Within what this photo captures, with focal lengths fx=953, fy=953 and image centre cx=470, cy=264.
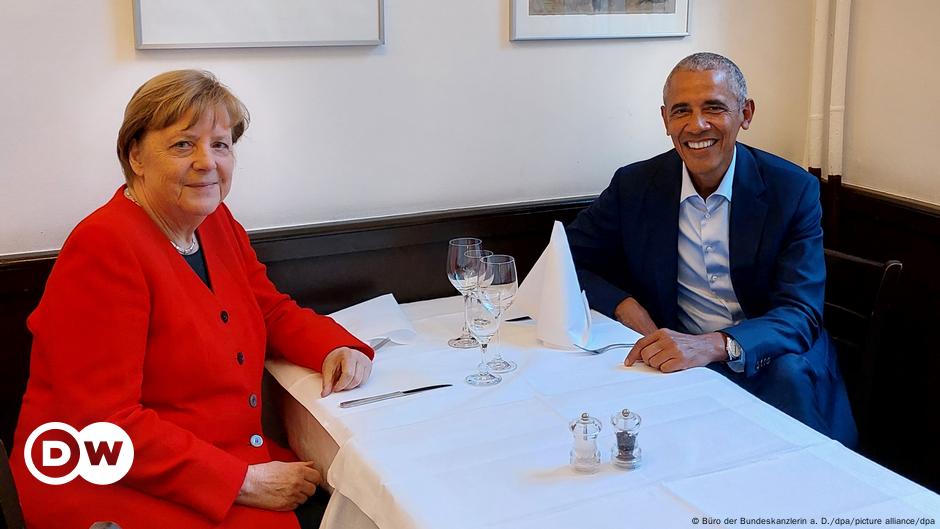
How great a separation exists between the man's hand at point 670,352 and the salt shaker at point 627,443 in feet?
1.49

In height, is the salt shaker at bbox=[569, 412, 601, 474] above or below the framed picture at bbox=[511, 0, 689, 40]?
below

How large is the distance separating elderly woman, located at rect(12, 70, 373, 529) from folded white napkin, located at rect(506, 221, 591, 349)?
1.38 feet

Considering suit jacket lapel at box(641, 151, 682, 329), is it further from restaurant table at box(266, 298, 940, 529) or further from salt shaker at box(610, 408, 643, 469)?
salt shaker at box(610, 408, 643, 469)

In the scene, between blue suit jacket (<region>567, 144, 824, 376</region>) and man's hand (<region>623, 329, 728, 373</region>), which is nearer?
man's hand (<region>623, 329, 728, 373</region>)

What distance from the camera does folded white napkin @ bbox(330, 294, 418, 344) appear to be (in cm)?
222

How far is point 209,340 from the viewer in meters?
1.89

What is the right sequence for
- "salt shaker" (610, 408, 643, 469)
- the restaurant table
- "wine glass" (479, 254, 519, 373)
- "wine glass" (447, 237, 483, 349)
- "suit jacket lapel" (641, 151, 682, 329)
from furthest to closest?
"suit jacket lapel" (641, 151, 682, 329)
"wine glass" (447, 237, 483, 349)
"wine glass" (479, 254, 519, 373)
"salt shaker" (610, 408, 643, 469)
the restaurant table

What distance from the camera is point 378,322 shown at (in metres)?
2.30

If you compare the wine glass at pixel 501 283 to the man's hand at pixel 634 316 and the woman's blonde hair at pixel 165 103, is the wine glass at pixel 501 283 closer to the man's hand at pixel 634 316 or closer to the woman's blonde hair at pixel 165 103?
the man's hand at pixel 634 316

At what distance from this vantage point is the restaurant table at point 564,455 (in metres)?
1.38

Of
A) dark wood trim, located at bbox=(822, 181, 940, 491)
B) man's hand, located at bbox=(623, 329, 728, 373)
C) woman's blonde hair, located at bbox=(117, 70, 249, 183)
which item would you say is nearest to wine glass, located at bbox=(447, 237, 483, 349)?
man's hand, located at bbox=(623, 329, 728, 373)

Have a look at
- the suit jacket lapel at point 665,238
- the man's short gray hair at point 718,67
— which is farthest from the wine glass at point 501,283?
the man's short gray hair at point 718,67

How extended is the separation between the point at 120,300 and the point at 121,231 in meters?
0.14

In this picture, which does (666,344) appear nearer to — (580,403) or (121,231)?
(580,403)
